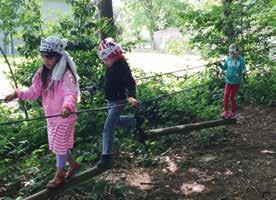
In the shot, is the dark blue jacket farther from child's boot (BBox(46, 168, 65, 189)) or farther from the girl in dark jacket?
child's boot (BBox(46, 168, 65, 189))

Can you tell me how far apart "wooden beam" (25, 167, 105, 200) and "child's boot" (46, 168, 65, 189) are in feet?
0.16

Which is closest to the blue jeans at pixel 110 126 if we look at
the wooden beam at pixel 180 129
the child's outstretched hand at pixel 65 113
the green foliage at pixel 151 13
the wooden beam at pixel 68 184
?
the wooden beam at pixel 68 184

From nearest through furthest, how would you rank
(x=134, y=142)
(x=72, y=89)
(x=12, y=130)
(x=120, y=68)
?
1. (x=72, y=89)
2. (x=120, y=68)
3. (x=134, y=142)
4. (x=12, y=130)

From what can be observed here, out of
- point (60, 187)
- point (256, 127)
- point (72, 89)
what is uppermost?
point (72, 89)

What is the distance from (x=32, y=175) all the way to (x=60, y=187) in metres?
1.31

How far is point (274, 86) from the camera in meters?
11.4

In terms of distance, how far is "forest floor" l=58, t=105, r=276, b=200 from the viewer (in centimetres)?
566

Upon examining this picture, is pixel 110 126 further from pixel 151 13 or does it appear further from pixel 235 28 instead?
pixel 151 13

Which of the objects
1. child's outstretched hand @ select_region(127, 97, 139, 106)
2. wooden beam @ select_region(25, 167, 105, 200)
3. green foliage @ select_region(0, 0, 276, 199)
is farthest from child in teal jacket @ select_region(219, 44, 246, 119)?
wooden beam @ select_region(25, 167, 105, 200)

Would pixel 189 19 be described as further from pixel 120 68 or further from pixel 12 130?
pixel 120 68

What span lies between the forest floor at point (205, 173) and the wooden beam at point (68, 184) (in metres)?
0.27

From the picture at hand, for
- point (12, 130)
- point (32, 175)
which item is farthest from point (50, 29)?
point (32, 175)

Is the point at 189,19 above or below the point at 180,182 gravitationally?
above

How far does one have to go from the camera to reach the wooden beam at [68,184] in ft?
16.0
